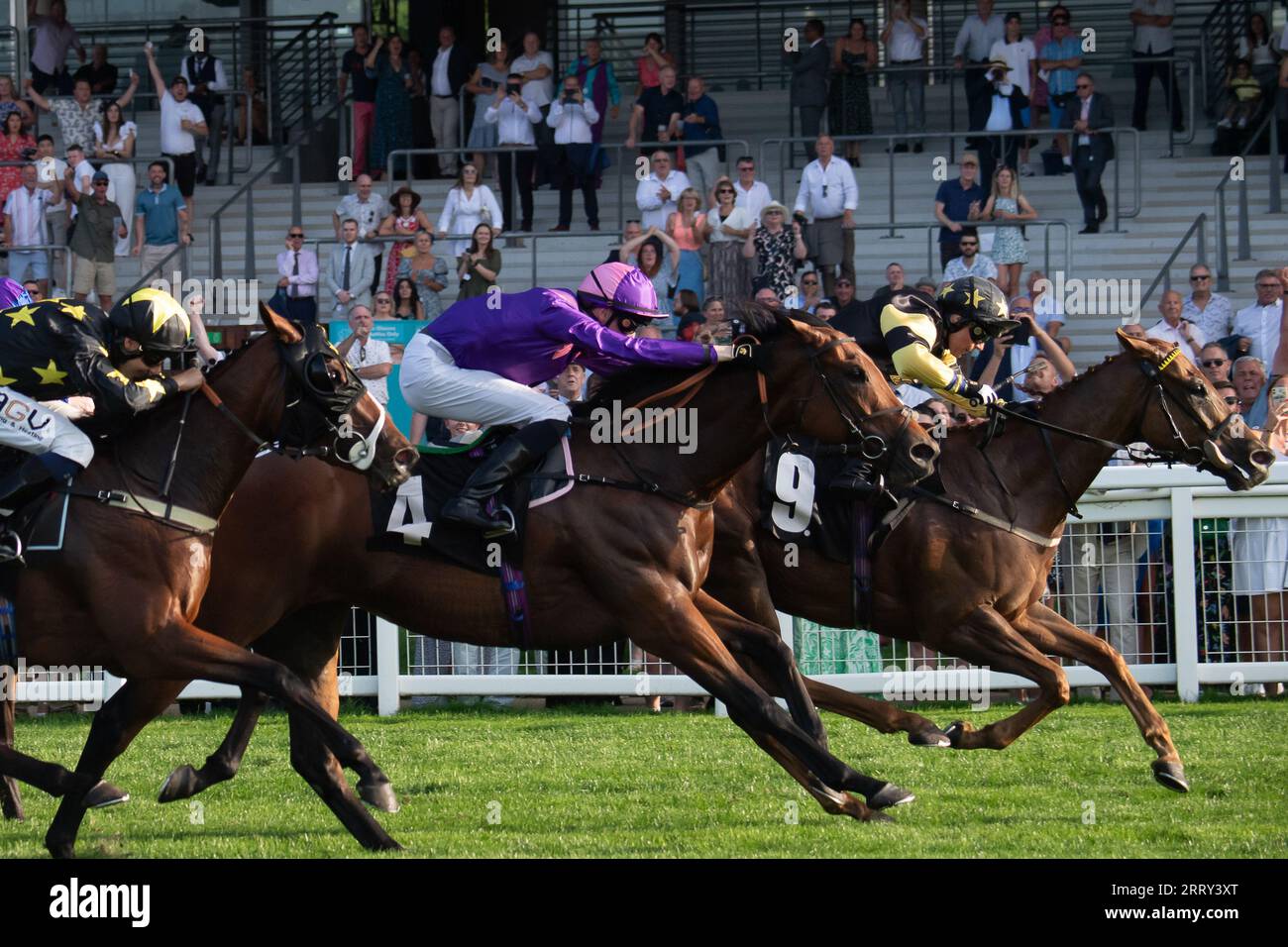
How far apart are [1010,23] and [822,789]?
11.3m

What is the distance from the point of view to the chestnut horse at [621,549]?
6879 mm

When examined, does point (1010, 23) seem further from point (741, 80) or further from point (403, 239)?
point (403, 239)

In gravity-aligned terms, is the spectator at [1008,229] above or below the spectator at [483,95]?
below

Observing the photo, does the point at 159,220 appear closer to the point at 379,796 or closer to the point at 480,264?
the point at 480,264

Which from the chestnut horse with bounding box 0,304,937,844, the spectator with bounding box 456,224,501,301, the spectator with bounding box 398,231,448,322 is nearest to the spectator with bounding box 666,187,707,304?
the spectator with bounding box 456,224,501,301

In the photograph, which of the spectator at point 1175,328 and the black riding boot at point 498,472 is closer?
the black riding boot at point 498,472

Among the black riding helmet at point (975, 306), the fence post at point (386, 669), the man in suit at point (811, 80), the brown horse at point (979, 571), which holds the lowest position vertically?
the fence post at point (386, 669)

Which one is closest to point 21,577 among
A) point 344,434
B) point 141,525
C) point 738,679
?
point 141,525

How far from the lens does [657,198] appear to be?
14.9 metres

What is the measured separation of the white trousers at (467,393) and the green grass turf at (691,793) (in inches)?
61.5

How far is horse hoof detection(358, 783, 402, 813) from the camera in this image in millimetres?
7121

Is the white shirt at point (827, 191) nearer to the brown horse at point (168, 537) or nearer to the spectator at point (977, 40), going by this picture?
the spectator at point (977, 40)

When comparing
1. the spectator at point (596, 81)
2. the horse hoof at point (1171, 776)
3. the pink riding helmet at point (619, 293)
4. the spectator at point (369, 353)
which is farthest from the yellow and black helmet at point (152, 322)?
the spectator at point (596, 81)

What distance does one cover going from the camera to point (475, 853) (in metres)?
6.51
